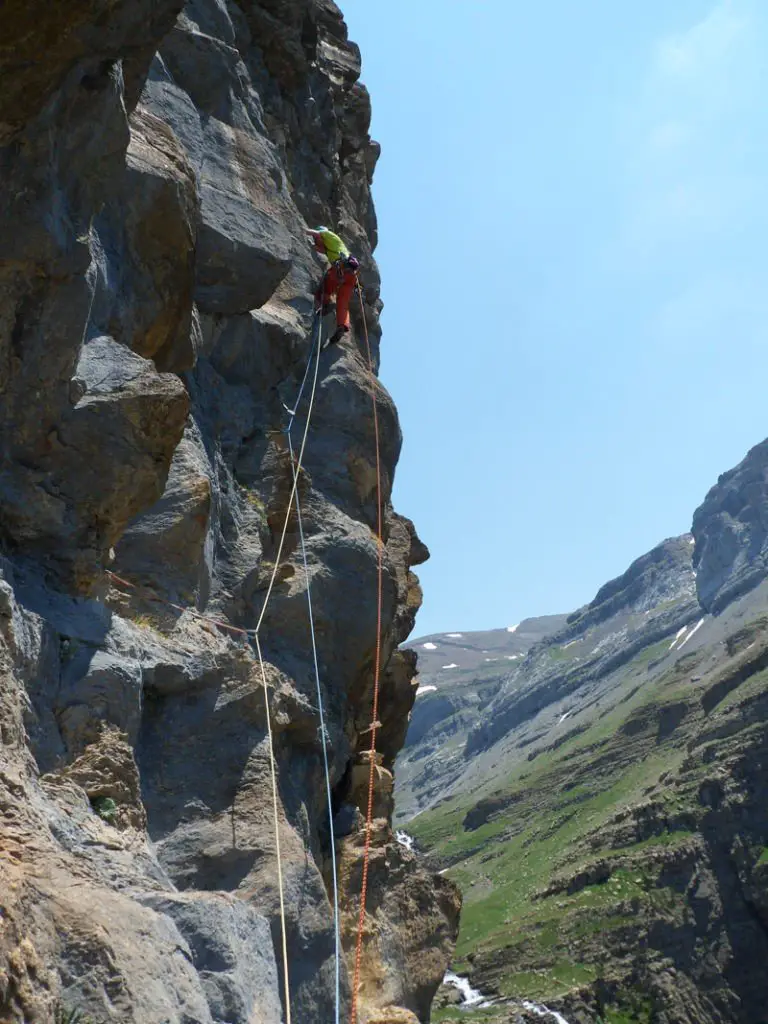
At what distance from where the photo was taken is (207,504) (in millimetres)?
11984

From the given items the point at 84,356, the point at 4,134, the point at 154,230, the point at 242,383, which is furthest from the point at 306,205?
the point at 4,134

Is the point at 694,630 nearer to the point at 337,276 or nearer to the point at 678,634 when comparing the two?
the point at 678,634

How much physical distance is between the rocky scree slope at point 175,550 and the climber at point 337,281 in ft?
1.27

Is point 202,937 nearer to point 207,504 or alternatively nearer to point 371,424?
point 207,504

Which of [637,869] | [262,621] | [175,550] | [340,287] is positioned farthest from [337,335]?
[637,869]

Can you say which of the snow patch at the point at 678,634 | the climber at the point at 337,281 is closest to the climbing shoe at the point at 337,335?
the climber at the point at 337,281

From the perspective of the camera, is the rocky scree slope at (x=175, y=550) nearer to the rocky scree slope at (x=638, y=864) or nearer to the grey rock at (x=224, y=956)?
the grey rock at (x=224, y=956)

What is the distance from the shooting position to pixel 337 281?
723 inches

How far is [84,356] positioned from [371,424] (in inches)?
344

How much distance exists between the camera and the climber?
18.2 meters

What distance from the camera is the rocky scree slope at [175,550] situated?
6777mm

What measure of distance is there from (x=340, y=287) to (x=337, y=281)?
0.48 feet

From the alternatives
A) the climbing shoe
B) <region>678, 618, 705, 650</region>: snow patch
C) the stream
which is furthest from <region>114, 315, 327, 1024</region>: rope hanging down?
<region>678, 618, 705, 650</region>: snow patch

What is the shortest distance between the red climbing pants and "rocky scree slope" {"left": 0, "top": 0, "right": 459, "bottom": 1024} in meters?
0.40
